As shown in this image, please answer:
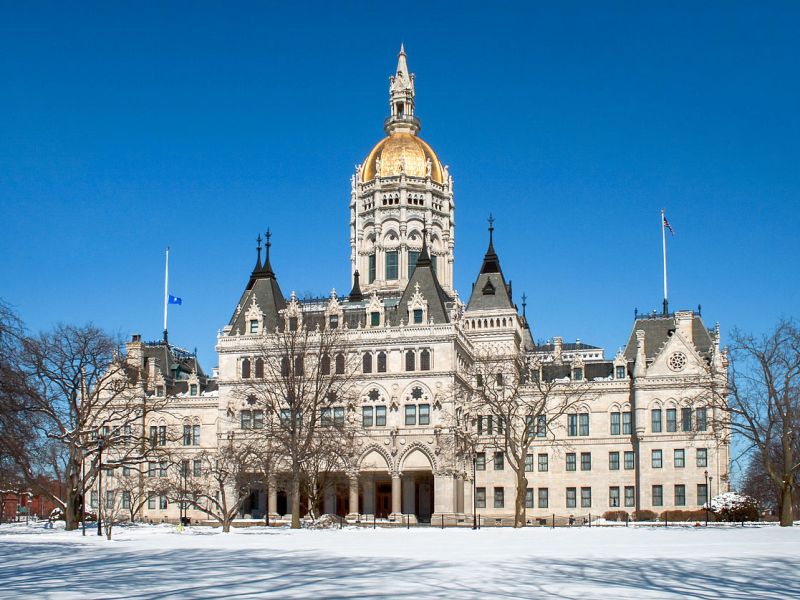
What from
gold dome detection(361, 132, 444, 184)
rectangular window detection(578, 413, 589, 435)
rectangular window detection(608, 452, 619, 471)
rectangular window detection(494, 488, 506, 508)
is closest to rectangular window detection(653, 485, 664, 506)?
rectangular window detection(608, 452, 619, 471)

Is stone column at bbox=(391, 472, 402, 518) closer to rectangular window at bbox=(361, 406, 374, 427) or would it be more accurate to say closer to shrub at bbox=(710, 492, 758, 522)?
rectangular window at bbox=(361, 406, 374, 427)

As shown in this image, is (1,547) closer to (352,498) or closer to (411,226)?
(352,498)

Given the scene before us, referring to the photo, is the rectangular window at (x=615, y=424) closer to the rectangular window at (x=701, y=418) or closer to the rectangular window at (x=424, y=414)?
the rectangular window at (x=701, y=418)

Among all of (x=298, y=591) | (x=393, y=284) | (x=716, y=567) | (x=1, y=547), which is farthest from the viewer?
(x=393, y=284)

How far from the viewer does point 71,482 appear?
6184 centimetres

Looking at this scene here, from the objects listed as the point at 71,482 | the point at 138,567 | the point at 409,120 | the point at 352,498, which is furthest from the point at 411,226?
the point at 138,567

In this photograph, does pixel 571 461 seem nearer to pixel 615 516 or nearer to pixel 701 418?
pixel 615 516

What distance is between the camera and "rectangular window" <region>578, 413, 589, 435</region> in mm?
94750

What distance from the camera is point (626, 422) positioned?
308 feet

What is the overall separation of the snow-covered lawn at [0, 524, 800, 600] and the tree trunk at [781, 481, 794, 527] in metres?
14.8

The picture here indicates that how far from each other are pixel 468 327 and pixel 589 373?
14.1 m

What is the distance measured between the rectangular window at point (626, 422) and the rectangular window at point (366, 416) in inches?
852

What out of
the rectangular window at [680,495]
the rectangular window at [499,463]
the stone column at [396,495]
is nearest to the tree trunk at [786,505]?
the rectangular window at [680,495]

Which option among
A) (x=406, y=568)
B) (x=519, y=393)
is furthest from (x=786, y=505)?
(x=406, y=568)
